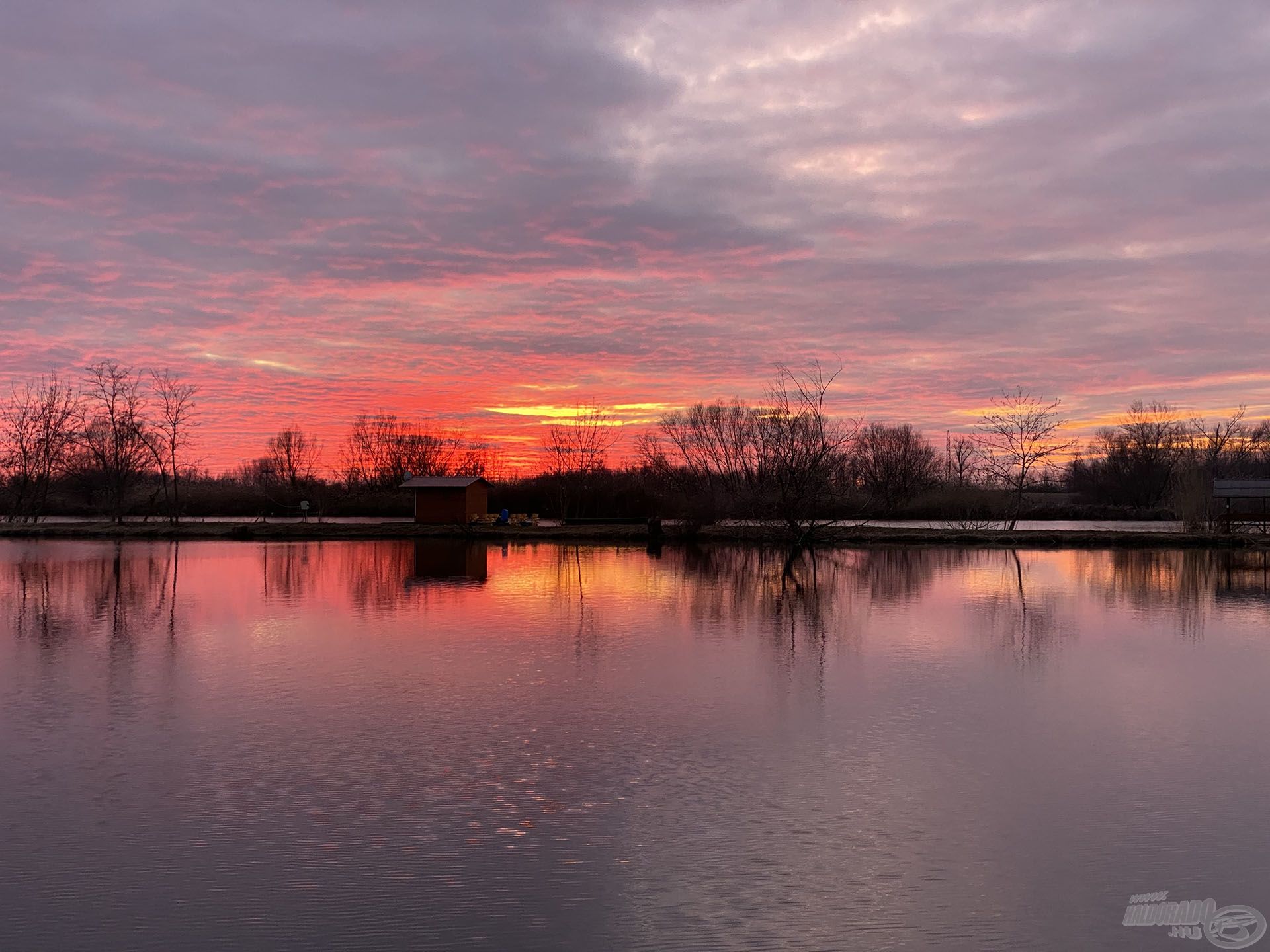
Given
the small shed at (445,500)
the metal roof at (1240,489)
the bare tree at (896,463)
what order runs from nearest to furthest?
the metal roof at (1240,489)
the small shed at (445,500)
the bare tree at (896,463)

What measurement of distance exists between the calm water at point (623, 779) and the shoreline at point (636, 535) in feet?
56.6

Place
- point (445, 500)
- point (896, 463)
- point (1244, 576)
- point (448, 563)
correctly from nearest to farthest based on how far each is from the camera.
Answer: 1. point (1244, 576)
2. point (448, 563)
3. point (445, 500)
4. point (896, 463)

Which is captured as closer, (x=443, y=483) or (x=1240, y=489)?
(x=1240, y=489)

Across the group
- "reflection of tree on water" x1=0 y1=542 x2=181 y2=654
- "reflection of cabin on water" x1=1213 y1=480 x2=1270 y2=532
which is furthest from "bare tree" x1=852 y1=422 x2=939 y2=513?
"reflection of tree on water" x1=0 y1=542 x2=181 y2=654

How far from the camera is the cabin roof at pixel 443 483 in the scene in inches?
1449

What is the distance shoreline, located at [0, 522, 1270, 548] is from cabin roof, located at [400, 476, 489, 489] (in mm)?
1537

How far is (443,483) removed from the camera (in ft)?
122

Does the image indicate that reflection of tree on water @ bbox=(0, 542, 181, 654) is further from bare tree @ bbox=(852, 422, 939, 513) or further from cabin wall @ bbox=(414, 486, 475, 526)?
bare tree @ bbox=(852, 422, 939, 513)

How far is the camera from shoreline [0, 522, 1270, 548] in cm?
3027

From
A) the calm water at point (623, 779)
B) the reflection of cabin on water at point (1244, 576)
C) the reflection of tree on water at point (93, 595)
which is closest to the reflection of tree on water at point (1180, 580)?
the reflection of cabin on water at point (1244, 576)

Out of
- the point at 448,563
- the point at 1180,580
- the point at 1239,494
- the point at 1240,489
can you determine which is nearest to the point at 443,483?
the point at 448,563

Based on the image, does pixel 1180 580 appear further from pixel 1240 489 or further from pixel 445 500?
pixel 445 500

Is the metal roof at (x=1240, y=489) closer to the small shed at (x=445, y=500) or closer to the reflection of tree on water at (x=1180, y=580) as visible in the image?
the reflection of tree on water at (x=1180, y=580)

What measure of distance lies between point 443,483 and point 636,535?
873cm
